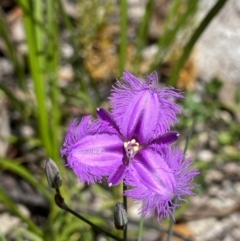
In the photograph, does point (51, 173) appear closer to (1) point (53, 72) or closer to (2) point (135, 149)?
(2) point (135, 149)

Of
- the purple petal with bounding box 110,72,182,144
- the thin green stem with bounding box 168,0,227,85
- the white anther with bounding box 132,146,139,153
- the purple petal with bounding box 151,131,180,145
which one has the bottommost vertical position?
the purple petal with bounding box 151,131,180,145

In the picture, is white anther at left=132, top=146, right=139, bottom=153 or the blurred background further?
the blurred background

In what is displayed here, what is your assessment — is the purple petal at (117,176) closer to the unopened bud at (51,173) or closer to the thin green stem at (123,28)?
the unopened bud at (51,173)

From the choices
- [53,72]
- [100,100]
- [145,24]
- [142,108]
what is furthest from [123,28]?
[142,108]

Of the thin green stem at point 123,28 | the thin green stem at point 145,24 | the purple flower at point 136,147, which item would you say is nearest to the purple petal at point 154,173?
the purple flower at point 136,147

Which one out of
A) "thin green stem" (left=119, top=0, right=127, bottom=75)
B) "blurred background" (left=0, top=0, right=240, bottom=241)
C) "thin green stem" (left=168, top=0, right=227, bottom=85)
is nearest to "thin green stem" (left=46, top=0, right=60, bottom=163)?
"blurred background" (left=0, top=0, right=240, bottom=241)

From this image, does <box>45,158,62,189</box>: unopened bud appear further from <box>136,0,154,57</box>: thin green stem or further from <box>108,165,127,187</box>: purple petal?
<box>136,0,154,57</box>: thin green stem

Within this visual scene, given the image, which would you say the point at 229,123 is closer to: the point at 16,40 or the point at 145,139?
the point at 16,40
